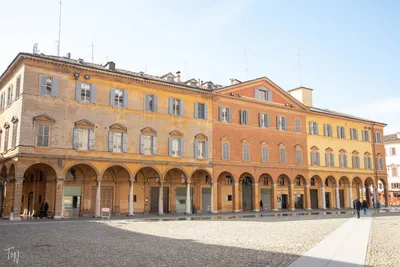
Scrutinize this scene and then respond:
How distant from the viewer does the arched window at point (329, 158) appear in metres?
46.5

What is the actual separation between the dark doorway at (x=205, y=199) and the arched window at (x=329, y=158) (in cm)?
1680

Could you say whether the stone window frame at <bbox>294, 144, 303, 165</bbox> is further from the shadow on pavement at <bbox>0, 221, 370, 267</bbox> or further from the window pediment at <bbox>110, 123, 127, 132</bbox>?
the shadow on pavement at <bbox>0, 221, 370, 267</bbox>

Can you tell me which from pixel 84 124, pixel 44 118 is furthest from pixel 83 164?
pixel 44 118

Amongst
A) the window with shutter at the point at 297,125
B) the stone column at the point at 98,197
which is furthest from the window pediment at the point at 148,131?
the window with shutter at the point at 297,125

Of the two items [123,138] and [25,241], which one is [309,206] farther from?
[25,241]

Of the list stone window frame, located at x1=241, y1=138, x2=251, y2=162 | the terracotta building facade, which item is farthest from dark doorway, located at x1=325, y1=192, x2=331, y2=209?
stone window frame, located at x1=241, y1=138, x2=251, y2=162

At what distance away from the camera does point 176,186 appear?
35.7 m

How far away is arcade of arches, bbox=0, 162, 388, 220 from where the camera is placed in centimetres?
2888

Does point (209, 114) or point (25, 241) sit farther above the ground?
point (209, 114)

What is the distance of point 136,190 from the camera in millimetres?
33281

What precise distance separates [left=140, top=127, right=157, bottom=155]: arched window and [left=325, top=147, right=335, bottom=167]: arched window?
76.4 feet

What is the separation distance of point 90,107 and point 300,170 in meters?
24.6

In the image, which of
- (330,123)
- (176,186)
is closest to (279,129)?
(330,123)

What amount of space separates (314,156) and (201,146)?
52.8 feet
